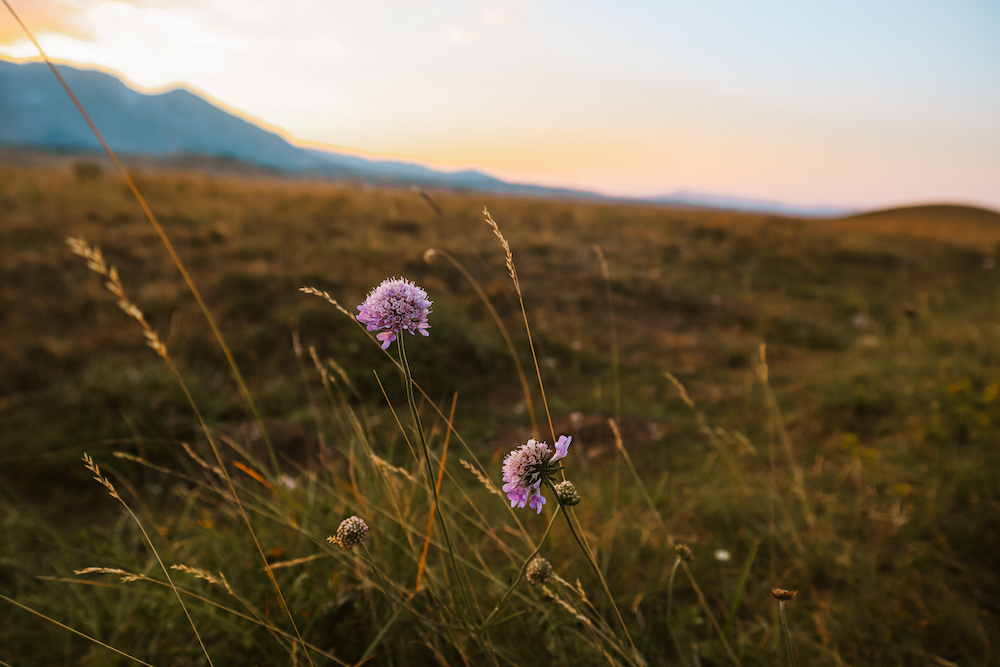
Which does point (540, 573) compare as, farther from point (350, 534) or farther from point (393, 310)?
point (393, 310)

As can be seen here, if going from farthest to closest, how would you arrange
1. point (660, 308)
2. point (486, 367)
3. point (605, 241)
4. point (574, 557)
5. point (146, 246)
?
point (605, 241), point (660, 308), point (146, 246), point (486, 367), point (574, 557)

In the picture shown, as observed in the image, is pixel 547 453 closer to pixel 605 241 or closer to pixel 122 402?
pixel 122 402

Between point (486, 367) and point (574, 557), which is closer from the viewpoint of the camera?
point (574, 557)

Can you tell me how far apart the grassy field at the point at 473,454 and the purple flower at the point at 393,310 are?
0.48 m

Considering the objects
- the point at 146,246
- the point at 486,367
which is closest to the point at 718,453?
the point at 486,367

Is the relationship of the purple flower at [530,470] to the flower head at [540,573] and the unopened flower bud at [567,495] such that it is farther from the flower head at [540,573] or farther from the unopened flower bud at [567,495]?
the flower head at [540,573]

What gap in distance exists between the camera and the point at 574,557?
198cm

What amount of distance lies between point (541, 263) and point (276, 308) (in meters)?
5.20

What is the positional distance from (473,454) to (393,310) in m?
0.62

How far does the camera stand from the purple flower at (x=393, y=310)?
913 mm

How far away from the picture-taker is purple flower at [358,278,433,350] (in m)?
0.91

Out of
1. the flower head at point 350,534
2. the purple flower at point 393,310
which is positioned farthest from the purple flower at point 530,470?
the flower head at point 350,534

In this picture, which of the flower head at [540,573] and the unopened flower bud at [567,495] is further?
the flower head at [540,573]

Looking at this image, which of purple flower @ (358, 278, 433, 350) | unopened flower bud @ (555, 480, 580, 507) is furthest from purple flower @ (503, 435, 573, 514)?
purple flower @ (358, 278, 433, 350)
